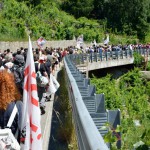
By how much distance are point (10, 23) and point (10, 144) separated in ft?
157

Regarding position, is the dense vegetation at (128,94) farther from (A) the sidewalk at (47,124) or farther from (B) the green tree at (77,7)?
(B) the green tree at (77,7)

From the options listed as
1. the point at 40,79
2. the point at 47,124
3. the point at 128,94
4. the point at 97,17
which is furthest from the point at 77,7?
the point at 47,124

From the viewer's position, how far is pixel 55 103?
14.7 meters

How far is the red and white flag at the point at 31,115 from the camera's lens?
5930mm

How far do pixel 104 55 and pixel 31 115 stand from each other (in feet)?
132

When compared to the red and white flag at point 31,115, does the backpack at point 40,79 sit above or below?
below

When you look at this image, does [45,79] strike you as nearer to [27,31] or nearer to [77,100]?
[77,100]

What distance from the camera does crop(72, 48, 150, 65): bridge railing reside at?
125ft

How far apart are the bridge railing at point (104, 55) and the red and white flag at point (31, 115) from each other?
27.8m

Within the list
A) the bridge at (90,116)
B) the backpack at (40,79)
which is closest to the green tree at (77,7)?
the backpack at (40,79)

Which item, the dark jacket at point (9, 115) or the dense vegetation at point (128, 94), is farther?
the dense vegetation at point (128, 94)

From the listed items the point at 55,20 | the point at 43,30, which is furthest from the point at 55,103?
the point at 55,20

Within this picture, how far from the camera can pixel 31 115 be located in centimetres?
593

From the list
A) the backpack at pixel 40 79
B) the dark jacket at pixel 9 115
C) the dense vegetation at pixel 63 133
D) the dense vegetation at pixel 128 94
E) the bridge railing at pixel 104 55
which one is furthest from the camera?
the bridge railing at pixel 104 55
